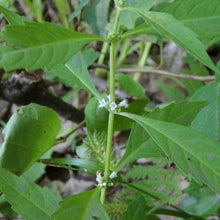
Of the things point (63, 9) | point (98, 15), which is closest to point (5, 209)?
point (98, 15)

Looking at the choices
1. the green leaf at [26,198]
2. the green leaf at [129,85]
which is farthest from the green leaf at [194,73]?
the green leaf at [26,198]

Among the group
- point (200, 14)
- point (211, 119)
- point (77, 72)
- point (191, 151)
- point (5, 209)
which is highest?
point (200, 14)

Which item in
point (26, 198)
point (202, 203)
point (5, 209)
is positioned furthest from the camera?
point (202, 203)

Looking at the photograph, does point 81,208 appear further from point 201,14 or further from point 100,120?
point 201,14

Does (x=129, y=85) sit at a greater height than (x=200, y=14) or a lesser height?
lesser

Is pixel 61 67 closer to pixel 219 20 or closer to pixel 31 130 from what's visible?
pixel 31 130

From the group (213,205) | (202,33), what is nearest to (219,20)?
(202,33)
